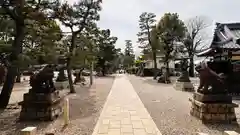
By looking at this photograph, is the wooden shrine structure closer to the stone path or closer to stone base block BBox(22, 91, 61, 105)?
the stone path

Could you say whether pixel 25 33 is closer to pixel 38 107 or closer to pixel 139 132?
pixel 38 107

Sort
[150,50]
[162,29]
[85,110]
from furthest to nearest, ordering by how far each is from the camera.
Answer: [150,50]
[162,29]
[85,110]

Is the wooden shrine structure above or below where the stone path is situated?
above

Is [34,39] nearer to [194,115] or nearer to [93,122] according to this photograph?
[93,122]

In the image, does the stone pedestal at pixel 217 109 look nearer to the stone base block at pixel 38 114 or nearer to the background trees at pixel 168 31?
the stone base block at pixel 38 114

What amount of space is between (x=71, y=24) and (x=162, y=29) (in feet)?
44.4

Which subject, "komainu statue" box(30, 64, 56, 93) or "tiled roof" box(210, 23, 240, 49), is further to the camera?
"tiled roof" box(210, 23, 240, 49)

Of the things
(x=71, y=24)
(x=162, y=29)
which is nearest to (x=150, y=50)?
(x=162, y=29)

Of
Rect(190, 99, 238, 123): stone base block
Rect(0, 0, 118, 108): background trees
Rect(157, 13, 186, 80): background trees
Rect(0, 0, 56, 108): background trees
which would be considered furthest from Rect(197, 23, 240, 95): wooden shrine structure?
Rect(0, 0, 56, 108): background trees

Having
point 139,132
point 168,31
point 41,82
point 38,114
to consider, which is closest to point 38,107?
point 38,114

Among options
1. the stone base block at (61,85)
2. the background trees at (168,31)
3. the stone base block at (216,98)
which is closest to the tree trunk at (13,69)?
the stone base block at (216,98)

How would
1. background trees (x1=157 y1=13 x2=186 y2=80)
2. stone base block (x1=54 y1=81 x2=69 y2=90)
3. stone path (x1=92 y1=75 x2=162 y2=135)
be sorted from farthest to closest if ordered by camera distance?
background trees (x1=157 y1=13 x2=186 y2=80)
stone base block (x1=54 y1=81 x2=69 y2=90)
stone path (x1=92 y1=75 x2=162 y2=135)

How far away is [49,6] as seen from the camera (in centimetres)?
870

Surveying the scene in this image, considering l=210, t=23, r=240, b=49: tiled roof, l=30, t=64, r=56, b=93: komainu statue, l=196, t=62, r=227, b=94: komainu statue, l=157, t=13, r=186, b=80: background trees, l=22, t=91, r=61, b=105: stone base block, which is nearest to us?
l=196, t=62, r=227, b=94: komainu statue
